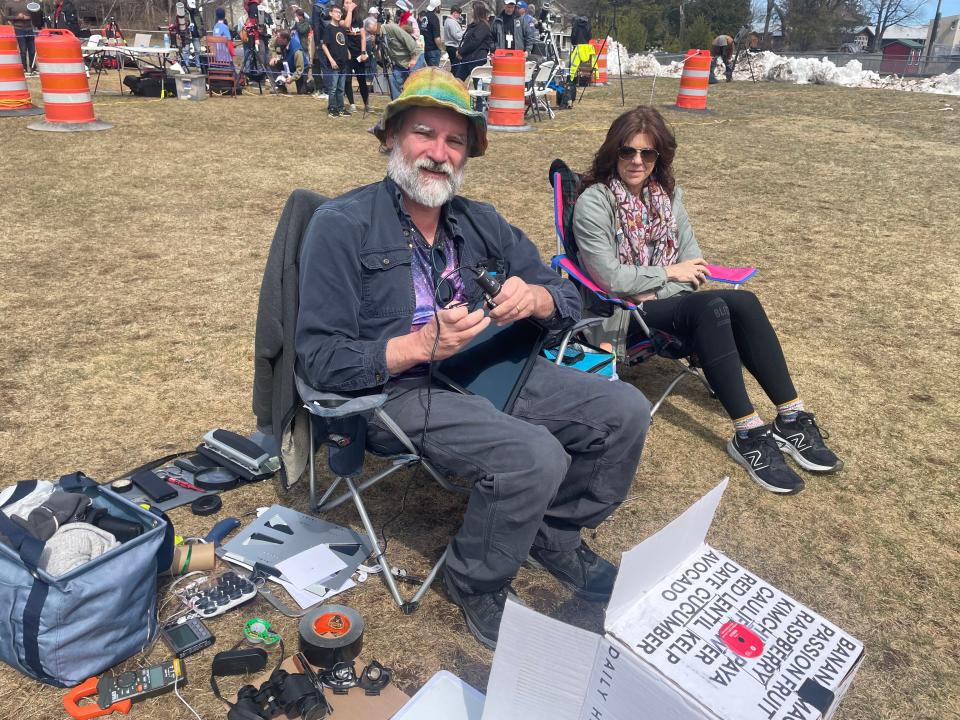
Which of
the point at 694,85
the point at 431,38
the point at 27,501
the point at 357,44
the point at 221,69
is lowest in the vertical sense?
the point at 27,501

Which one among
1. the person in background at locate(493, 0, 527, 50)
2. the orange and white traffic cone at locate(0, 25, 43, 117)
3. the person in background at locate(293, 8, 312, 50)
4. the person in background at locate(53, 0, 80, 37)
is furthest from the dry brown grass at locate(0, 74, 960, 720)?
the person in background at locate(53, 0, 80, 37)

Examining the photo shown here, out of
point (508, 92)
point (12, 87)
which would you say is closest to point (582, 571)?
point (508, 92)

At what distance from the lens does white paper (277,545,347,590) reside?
2.51 m

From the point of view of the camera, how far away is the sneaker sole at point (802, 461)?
331cm

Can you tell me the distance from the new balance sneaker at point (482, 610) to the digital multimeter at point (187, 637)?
78 centimetres

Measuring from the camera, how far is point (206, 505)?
286cm

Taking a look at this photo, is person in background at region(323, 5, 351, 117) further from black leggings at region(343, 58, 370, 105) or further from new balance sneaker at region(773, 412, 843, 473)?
new balance sneaker at region(773, 412, 843, 473)

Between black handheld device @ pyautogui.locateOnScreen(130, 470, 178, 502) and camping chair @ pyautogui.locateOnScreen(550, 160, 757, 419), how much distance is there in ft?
6.68

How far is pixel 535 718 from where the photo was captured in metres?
1.60

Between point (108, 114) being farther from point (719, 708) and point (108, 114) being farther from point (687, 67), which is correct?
point (719, 708)

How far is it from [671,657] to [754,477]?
1.96 m

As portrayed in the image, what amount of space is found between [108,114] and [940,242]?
11227mm

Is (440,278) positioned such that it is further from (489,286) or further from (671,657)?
(671,657)

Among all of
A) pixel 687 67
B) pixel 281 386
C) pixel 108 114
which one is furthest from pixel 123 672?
pixel 687 67
